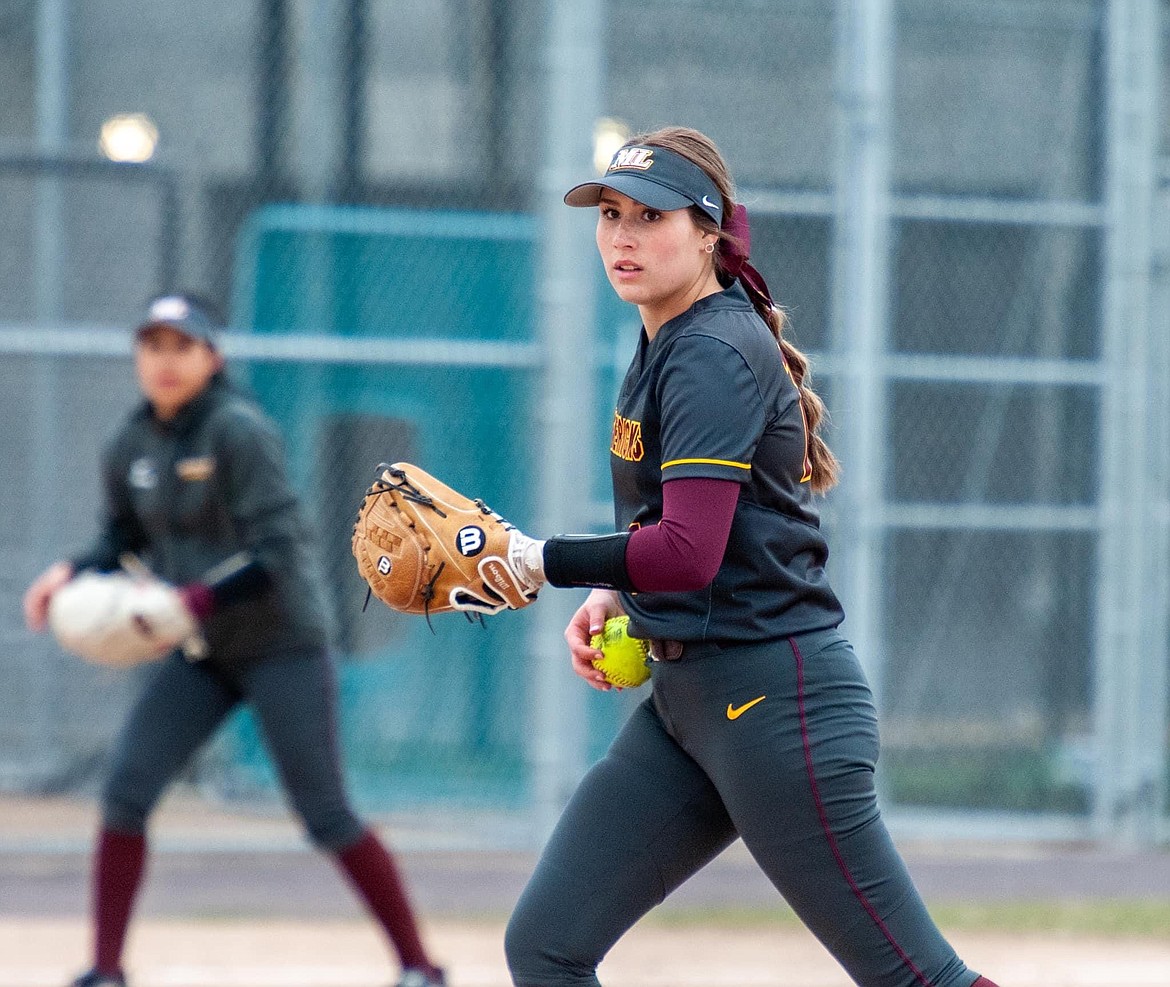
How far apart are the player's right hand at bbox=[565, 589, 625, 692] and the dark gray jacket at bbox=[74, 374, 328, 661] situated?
5.18 ft

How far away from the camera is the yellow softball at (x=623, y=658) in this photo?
3273mm

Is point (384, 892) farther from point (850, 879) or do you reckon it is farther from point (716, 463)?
point (716, 463)

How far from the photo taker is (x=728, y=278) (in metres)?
3.20

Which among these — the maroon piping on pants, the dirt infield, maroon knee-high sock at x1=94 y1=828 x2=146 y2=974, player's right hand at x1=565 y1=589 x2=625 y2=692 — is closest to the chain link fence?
the dirt infield

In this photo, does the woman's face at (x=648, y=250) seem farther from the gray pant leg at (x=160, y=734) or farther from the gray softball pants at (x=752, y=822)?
the gray pant leg at (x=160, y=734)

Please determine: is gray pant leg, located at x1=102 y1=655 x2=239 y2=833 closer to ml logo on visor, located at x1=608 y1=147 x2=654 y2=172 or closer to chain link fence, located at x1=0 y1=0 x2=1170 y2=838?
ml logo on visor, located at x1=608 y1=147 x2=654 y2=172

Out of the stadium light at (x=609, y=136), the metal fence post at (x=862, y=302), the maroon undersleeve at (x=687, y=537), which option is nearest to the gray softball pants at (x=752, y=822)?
the maroon undersleeve at (x=687, y=537)

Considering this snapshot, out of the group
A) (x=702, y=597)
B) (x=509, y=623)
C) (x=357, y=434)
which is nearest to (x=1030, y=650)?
(x=509, y=623)

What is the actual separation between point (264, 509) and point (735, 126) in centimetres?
391

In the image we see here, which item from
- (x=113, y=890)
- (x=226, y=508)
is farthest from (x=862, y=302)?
(x=113, y=890)

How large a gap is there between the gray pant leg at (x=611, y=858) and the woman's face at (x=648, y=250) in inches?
33.0

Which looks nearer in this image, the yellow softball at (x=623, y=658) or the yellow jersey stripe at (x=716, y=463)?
the yellow jersey stripe at (x=716, y=463)

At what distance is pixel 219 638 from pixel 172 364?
0.77 metres

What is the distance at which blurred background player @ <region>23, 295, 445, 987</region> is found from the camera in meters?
4.70
